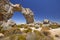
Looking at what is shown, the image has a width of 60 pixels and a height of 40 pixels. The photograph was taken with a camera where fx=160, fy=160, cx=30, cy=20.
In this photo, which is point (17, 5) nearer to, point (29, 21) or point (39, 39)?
point (29, 21)

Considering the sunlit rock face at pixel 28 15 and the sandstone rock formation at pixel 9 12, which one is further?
the sunlit rock face at pixel 28 15

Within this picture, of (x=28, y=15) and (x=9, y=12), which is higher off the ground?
(x=9, y=12)

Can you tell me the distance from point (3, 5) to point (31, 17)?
19.1 metres

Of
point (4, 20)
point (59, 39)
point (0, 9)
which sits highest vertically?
point (0, 9)

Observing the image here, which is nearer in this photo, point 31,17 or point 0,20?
point 0,20

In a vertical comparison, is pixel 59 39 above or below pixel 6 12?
below

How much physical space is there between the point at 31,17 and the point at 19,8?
828cm

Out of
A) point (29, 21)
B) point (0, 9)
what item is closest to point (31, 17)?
point (29, 21)

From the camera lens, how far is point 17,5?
4497cm

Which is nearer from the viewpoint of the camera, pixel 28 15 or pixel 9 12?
pixel 9 12

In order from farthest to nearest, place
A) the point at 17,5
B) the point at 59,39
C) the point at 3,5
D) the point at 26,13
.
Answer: the point at 26,13
the point at 17,5
the point at 3,5
the point at 59,39

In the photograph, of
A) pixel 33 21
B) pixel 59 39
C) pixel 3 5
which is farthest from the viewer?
pixel 33 21

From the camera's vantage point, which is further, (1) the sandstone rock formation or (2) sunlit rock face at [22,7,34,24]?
(2) sunlit rock face at [22,7,34,24]

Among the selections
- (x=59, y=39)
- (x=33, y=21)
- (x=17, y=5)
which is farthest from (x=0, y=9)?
(x=33, y=21)
